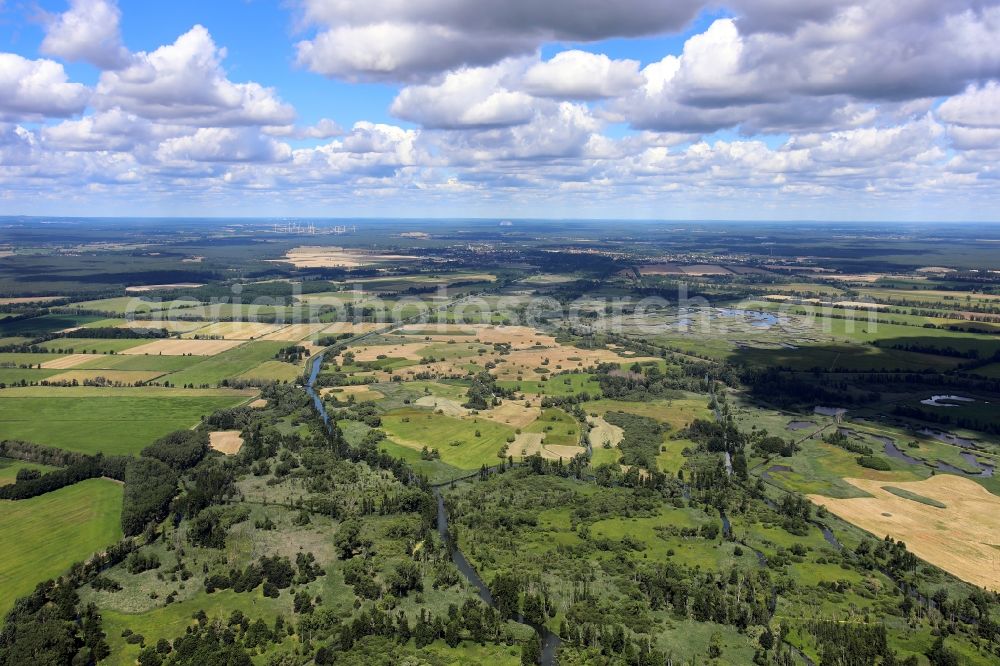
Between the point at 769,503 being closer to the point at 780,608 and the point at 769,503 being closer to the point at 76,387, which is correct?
the point at 780,608

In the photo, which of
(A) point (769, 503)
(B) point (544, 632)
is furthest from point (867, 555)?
(B) point (544, 632)

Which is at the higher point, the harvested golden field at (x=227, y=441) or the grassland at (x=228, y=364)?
the grassland at (x=228, y=364)

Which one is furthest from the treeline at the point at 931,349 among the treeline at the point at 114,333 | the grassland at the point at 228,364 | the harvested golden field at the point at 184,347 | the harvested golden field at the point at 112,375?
the treeline at the point at 114,333

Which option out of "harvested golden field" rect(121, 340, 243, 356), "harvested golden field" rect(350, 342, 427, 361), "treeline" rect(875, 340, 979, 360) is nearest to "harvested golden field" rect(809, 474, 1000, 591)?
"treeline" rect(875, 340, 979, 360)

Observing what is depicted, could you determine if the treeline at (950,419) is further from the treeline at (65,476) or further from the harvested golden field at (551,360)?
the treeline at (65,476)

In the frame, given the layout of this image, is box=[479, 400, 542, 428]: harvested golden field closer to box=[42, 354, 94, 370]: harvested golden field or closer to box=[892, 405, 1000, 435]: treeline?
box=[892, 405, 1000, 435]: treeline

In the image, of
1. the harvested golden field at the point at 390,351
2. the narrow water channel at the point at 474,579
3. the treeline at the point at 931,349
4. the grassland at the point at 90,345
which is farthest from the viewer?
the harvested golden field at the point at 390,351

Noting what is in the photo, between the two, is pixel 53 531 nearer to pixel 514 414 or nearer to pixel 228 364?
pixel 514 414
